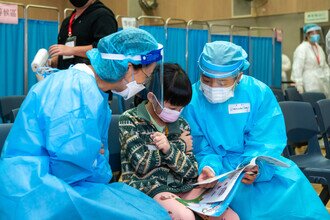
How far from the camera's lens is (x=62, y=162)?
5.15 feet

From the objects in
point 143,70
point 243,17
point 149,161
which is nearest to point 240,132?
point 149,161

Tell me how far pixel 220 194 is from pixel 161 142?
31cm

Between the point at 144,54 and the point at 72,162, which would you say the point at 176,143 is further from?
the point at 72,162

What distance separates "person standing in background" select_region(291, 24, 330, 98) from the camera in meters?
7.24

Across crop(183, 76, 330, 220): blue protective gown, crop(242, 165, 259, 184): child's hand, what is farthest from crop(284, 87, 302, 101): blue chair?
crop(242, 165, 259, 184): child's hand

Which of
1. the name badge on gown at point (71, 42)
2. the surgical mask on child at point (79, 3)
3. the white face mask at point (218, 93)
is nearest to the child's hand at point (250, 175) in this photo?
the white face mask at point (218, 93)

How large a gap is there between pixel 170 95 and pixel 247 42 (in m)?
5.57

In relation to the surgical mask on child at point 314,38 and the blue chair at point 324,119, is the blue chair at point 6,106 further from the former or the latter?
the surgical mask on child at point 314,38

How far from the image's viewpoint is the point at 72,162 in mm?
1578

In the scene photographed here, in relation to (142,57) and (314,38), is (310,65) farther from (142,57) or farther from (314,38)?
(142,57)

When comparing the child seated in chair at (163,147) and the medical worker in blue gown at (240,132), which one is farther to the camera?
the medical worker in blue gown at (240,132)

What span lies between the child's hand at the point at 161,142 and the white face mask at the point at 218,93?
41 centimetres

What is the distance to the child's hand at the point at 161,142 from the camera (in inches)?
80.0

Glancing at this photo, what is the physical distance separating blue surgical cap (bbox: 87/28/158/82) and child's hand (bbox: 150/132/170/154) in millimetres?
332
